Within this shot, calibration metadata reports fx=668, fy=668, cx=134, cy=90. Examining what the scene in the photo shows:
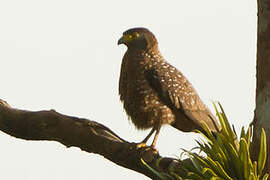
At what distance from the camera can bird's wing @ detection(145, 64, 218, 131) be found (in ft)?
20.4

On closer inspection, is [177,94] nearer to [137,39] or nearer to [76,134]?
[137,39]

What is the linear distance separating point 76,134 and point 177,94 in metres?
1.76

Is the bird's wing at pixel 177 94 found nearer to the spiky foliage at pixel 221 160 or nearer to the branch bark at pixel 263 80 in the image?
the spiky foliage at pixel 221 160

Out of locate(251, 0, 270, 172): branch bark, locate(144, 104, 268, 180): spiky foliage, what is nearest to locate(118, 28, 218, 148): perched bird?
locate(144, 104, 268, 180): spiky foliage

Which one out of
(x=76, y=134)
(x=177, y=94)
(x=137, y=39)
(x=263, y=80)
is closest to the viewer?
(x=263, y=80)

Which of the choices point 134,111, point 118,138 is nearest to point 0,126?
point 118,138

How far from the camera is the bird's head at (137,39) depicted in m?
6.59

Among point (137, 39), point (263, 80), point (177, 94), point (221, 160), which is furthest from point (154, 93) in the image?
point (263, 80)

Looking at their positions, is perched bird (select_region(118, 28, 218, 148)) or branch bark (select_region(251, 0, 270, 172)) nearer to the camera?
branch bark (select_region(251, 0, 270, 172))

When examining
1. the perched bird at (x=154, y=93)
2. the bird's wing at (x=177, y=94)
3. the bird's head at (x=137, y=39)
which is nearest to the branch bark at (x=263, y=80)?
the perched bird at (x=154, y=93)

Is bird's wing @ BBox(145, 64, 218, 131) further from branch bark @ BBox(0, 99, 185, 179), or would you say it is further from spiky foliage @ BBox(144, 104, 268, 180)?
spiky foliage @ BBox(144, 104, 268, 180)

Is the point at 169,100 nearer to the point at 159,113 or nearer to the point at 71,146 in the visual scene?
the point at 159,113

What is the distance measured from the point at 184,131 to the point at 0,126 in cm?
204

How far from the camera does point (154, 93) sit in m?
6.18
